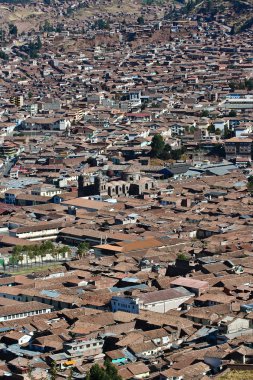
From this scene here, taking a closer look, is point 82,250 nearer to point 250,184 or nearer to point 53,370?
point 250,184

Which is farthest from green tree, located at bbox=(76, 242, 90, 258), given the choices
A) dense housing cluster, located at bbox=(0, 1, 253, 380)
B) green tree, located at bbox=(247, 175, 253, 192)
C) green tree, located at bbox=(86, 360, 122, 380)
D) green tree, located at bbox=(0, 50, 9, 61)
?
green tree, located at bbox=(0, 50, 9, 61)

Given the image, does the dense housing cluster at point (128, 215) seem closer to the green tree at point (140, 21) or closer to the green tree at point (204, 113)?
the green tree at point (204, 113)

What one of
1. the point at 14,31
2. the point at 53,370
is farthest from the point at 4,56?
the point at 53,370

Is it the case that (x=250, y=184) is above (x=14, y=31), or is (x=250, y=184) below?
below

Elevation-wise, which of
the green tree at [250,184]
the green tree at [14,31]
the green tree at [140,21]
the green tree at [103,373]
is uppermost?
the green tree at [140,21]

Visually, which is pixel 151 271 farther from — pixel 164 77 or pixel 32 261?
pixel 164 77

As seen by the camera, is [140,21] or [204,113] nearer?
[204,113]

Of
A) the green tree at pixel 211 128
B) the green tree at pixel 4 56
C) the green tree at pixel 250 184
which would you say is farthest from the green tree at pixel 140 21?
the green tree at pixel 250 184

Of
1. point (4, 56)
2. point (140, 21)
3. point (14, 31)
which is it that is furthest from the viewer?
point (14, 31)

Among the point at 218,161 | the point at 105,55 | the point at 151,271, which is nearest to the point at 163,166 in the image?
the point at 218,161
